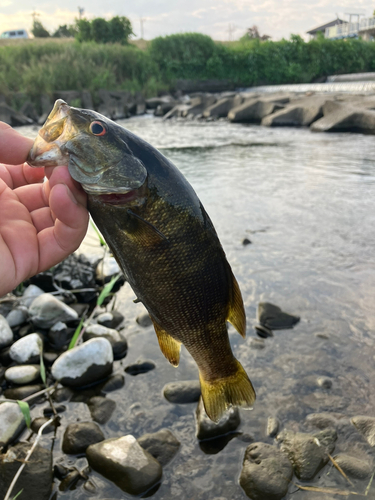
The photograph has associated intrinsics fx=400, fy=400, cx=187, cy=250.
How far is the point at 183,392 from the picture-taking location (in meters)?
3.28

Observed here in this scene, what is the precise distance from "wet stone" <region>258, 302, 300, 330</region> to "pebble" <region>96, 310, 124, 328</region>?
153 cm

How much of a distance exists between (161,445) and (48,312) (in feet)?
6.41

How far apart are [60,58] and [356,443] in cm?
3609

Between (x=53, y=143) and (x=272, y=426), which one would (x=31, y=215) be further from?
(x=272, y=426)

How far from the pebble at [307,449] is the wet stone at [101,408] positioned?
4.28ft

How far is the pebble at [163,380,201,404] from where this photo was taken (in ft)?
10.7

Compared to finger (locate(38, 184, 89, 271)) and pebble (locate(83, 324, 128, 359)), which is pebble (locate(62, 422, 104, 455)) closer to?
pebble (locate(83, 324, 128, 359))

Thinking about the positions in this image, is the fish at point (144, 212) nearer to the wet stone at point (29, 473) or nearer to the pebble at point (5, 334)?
the wet stone at point (29, 473)

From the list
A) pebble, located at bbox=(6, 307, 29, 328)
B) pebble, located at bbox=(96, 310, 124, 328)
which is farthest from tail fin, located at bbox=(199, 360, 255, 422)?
pebble, located at bbox=(6, 307, 29, 328)

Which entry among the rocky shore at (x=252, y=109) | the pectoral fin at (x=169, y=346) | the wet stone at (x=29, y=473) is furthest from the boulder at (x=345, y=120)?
the wet stone at (x=29, y=473)

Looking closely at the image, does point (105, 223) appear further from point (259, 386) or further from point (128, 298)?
point (128, 298)

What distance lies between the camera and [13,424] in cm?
288

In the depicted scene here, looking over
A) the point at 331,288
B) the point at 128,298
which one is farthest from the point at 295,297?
the point at 128,298

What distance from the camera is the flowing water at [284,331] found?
9.14ft
